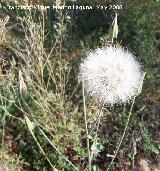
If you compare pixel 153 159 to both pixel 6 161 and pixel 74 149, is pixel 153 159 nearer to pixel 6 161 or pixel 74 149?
pixel 74 149

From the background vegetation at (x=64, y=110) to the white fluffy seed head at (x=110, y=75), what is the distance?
455 mm

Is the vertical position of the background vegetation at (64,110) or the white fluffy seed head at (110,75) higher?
the white fluffy seed head at (110,75)

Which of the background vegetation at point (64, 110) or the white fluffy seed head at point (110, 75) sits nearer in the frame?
the white fluffy seed head at point (110, 75)

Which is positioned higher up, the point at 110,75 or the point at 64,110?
the point at 110,75

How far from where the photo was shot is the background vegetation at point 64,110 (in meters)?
3.22

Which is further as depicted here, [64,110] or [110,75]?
[64,110]

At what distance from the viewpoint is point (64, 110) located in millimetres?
3381

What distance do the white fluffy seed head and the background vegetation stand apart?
1.49ft

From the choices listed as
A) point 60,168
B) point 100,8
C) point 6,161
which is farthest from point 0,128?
point 100,8

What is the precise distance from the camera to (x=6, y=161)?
128 inches

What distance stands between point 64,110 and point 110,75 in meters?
0.91

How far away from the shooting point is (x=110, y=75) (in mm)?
2533

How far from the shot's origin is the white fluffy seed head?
8.35 feet

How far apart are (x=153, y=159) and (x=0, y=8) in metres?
1.64
